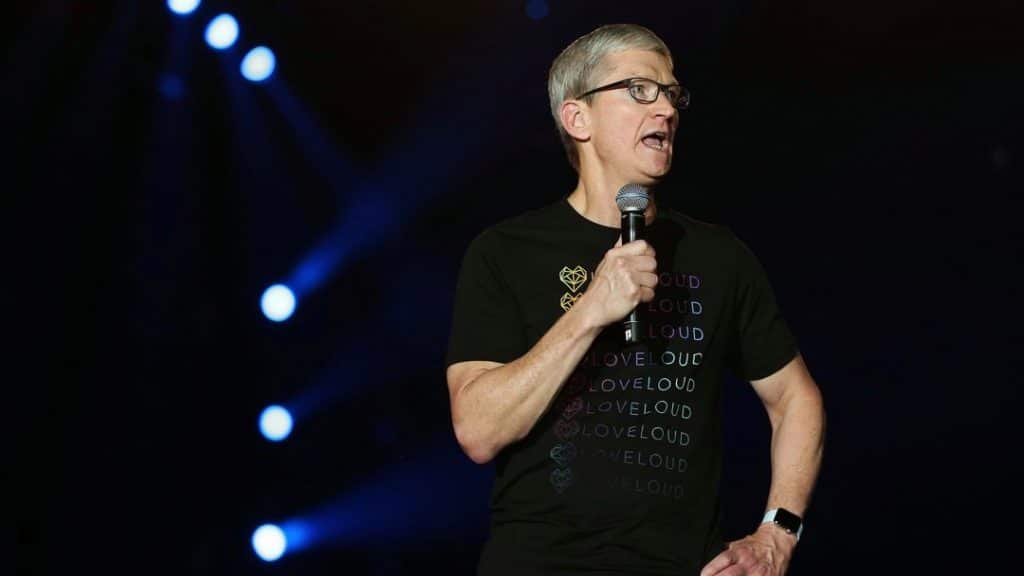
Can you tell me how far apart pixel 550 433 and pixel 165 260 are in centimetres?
215

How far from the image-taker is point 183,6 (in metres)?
4.09

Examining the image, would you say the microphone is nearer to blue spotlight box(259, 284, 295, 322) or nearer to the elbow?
the elbow

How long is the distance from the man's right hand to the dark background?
2172 mm

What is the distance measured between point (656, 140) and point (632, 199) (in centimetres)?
33

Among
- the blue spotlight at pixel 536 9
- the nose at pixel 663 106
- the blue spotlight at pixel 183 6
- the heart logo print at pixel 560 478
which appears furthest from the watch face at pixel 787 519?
the blue spotlight at pixel 183 6

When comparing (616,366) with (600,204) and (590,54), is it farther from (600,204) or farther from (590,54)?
(590,54)

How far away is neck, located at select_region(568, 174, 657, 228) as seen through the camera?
8.52ft

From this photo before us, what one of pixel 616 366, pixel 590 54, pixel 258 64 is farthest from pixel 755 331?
pixel 258 64

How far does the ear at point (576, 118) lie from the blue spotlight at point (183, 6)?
1903mm

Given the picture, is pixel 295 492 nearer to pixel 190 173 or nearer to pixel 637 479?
pixel 190 173

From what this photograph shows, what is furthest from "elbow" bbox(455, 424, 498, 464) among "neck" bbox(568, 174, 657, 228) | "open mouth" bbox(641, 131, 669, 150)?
"open mouth" bbox(641, 131, 669, 150)

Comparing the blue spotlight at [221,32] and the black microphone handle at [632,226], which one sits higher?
the blue spotlight at [221,32]

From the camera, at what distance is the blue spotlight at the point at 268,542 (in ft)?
13.3

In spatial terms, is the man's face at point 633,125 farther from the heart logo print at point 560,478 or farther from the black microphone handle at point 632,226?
the heart logo print at point 560,478
